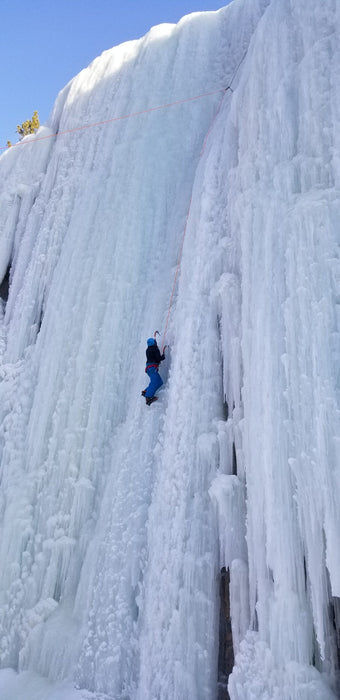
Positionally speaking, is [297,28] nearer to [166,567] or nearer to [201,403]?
[201,403]

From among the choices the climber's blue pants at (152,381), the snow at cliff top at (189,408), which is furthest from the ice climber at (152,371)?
the snow at cliff top at (189,408)

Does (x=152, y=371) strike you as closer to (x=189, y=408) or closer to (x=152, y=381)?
(x=152, y=381)

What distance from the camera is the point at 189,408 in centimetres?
426

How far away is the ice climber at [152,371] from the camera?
4762 mm

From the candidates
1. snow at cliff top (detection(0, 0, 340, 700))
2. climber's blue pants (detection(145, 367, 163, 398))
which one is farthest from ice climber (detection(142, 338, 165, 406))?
snow at cliff top (detection(0, 0, 340, 700))

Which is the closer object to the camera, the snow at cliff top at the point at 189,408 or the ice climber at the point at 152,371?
the snow at cliff top at the point at 189,408

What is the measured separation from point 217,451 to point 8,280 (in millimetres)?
5073

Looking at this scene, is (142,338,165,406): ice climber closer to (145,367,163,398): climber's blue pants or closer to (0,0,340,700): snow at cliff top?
(145,367,163,398): climber's blue pants

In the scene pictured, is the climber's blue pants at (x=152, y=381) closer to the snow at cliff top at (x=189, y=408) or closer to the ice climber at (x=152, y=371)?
the ice climber at (x=152, y=371)

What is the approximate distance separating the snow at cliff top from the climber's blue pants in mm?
140

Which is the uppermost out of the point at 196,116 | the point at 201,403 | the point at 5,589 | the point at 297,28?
the point at 196,116

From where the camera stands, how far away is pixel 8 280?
296 inches

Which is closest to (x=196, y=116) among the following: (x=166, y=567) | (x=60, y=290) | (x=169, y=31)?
(x=169, y=31)

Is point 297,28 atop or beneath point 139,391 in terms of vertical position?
atop
